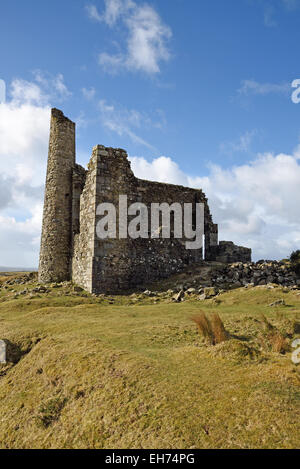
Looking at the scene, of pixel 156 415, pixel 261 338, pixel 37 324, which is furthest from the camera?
pixel 37 324

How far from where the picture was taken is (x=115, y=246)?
17438 millimetres

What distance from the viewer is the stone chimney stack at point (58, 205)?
69.2 feet

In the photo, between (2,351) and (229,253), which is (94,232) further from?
(229,253)

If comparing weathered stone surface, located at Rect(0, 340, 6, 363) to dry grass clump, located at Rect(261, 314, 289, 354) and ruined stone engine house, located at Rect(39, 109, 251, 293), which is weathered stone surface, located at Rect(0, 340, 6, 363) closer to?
dry grass clump, located at Rect(261, 314, 289, 354)

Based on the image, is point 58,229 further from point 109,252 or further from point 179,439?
point 179,439

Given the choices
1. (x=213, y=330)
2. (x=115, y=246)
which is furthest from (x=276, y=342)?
(x=115, y=246)

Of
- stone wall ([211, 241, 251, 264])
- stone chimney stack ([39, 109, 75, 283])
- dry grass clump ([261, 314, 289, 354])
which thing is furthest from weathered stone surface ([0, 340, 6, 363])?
stone wall ([211, 241, 251, 264])

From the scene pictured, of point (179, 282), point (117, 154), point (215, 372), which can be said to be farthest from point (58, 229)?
point (215, 372)

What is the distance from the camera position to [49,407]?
5.36 metres

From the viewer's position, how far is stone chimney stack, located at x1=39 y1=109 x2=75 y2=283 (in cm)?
2109

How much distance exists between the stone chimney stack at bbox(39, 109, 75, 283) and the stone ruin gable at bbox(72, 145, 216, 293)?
5.54ft

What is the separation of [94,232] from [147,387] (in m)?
12.5

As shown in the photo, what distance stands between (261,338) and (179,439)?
15.3 ft
